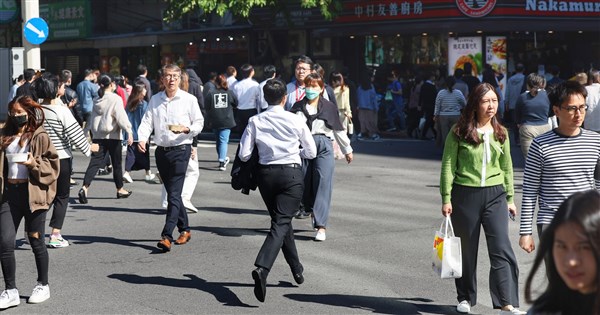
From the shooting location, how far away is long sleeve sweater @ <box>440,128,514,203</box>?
724cm

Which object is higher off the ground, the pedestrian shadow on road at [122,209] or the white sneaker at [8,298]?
the pedestrian shadow on road at [122,209]

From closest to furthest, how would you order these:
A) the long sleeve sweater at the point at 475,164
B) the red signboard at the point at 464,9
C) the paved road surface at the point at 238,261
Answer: the long sleeve sweater at the point at 475,164 → the paved road surface at the point at 238,261 → the red signboard at the point at 464,9

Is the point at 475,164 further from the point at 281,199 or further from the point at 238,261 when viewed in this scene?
the point at 238,261

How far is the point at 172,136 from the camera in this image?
993 cm

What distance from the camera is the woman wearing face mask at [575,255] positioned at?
9.29 feet

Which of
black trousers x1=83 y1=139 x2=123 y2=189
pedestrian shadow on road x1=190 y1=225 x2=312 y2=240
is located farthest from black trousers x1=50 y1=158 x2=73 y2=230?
black trousers x1=83 y1=139 x2=123 y2=189

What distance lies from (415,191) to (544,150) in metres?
7.94

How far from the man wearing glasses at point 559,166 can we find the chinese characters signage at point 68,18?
111ft

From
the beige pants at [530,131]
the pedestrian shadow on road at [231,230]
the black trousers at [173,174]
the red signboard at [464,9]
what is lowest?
the pedestrian shadow on road at [231,230]

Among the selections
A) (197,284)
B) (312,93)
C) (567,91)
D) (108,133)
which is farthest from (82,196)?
(567,91)

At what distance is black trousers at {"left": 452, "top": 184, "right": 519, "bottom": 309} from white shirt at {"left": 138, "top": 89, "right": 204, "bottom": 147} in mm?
3531

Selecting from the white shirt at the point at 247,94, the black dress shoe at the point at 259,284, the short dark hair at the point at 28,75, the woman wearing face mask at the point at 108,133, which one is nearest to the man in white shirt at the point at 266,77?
the white shirt at the point at 247,94

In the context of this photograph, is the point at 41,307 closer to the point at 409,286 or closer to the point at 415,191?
the point at 409,286

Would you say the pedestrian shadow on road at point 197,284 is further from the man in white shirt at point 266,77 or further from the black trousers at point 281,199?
the man in white shirt at point 266,77
